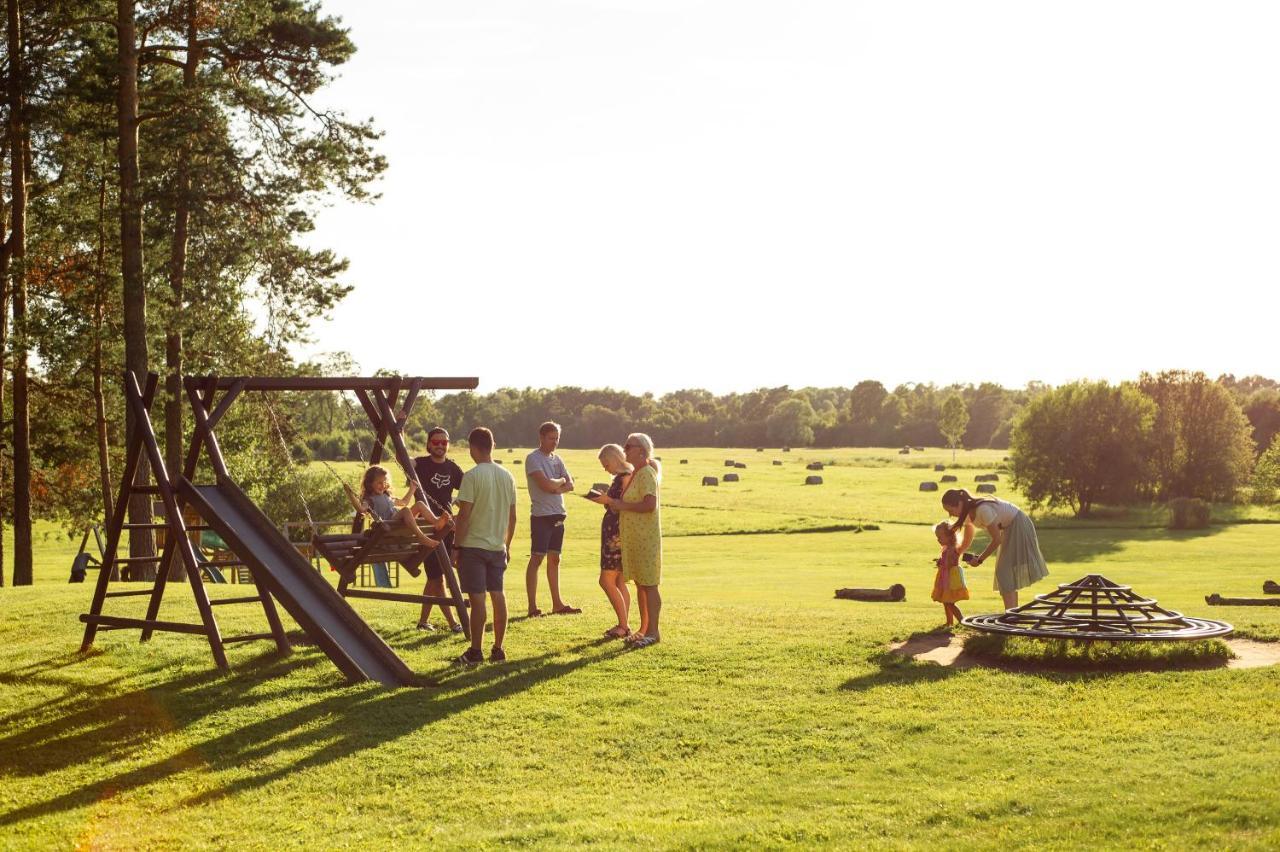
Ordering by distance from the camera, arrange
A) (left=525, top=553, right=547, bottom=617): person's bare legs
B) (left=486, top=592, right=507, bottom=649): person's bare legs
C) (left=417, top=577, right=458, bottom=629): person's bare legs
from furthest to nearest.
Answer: (left=525, top=553, right=547, bottom=617): person's bare legs, (left=417, top=577, right=458, bottom=629): person's bare legs, (left=486, top=592, right=507, bottom=649): person's bare legs

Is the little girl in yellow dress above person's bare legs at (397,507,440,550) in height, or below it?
below

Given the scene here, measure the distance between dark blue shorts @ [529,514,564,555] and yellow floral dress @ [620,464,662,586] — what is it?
1811mm

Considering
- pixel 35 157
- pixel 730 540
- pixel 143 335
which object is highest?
pixel 35 157

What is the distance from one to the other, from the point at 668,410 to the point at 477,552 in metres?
148

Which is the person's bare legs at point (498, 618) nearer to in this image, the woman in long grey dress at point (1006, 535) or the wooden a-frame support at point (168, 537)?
the wooden a-frame support at point (168, 537)

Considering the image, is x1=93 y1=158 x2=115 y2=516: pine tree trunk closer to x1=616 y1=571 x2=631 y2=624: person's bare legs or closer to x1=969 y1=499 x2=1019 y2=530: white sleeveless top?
x1=616 y1=571 x2=631 y2=624: person's bare legs

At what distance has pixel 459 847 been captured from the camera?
7645mm

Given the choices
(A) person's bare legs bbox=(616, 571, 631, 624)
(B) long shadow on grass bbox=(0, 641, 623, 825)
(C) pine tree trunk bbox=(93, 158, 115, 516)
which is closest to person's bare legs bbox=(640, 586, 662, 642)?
(A) person's bare legs bbox=(616, 571, 631, 624)

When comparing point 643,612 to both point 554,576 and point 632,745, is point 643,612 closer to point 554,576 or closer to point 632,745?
point 554,576

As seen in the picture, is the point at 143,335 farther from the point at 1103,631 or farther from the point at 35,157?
the point at 1103,631

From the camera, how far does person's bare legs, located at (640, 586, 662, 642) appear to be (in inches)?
551

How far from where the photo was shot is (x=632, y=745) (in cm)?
998

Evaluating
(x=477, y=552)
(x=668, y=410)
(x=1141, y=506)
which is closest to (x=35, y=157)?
(x=477, y=552)

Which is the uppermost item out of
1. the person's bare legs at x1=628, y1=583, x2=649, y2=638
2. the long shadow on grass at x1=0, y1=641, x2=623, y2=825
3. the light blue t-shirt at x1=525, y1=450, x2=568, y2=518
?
the light blue t-shirt at x1=525, y1=450, x2=568, y2=518
